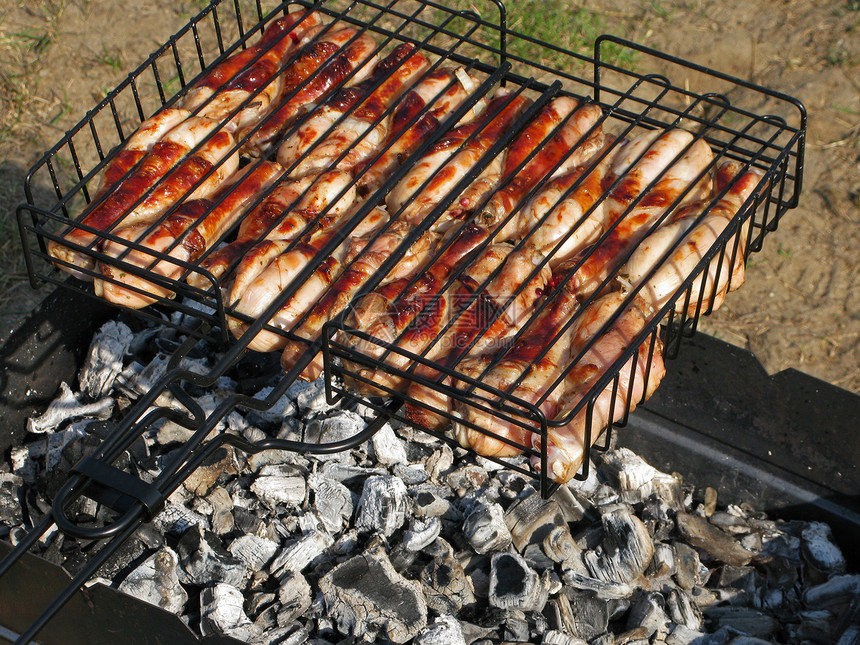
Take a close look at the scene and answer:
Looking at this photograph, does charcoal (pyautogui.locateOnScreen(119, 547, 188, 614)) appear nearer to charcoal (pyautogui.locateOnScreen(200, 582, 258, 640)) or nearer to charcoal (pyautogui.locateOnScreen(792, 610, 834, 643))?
charcoal (pyautogui.locateOnScreen(200, 582, 258, 640))

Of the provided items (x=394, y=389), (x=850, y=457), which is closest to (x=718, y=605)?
(x=850, y=457)

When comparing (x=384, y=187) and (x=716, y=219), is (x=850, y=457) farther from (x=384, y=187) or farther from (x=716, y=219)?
(x=384, y=187)

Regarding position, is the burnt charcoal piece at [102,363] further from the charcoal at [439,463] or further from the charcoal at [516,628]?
the charcoal at [516,628]

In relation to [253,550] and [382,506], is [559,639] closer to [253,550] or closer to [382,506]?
[382,506]

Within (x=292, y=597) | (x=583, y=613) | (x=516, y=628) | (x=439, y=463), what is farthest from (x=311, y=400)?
(x=583, y=613)

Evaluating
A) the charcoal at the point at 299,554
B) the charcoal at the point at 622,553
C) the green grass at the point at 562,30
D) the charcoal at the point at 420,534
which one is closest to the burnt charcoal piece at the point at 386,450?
the charcoal at the point at 420,534
